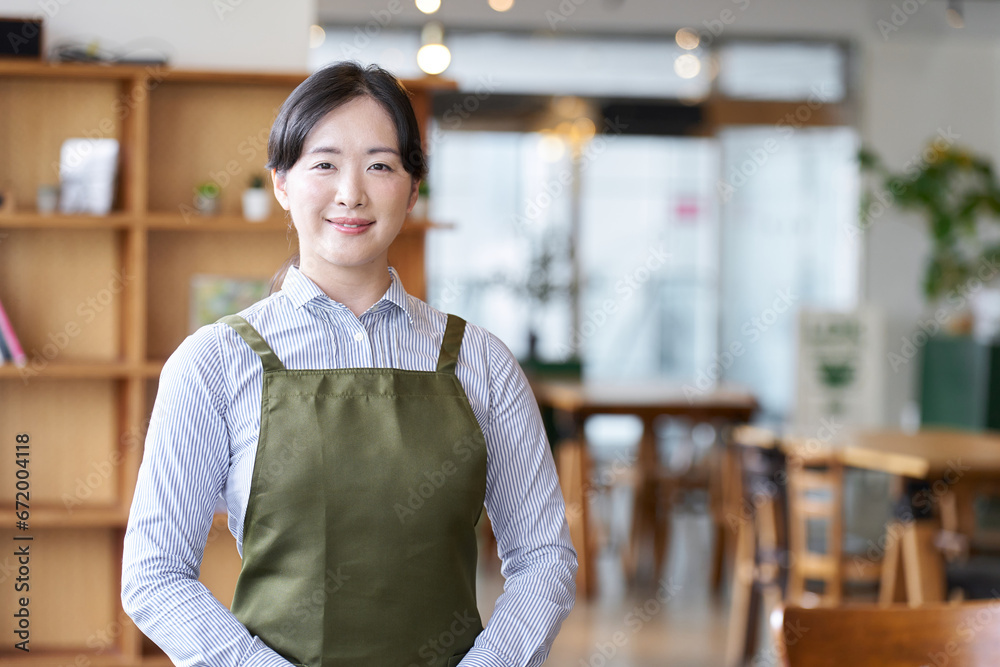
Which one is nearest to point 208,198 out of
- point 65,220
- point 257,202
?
point 257,202

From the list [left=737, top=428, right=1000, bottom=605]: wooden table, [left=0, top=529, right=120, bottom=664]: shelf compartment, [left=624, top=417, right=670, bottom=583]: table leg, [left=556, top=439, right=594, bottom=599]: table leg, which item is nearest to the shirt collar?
[left=0, top=529, right=120, bottom=664]: shelf compartment

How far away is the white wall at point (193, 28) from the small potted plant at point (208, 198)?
43 centimetres

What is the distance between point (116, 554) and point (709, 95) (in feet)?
21.8

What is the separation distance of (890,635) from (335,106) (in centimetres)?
111

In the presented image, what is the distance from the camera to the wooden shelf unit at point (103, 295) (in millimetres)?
3424

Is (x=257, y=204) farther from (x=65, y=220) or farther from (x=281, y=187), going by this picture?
(x=281, y=187)

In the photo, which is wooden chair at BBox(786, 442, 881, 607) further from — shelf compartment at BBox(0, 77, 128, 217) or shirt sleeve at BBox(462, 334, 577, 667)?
shirt sleeve at BBox(462, 334, 577, 667)

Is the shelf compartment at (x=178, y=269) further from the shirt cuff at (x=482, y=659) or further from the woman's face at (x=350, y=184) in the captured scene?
the shirt cuff at (x=482, y=659)

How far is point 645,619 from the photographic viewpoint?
16.8 ft

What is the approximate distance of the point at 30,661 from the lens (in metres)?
3.42

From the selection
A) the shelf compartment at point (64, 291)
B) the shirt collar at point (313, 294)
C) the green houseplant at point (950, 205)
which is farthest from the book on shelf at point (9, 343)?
the green houseplant at point (950, 205)

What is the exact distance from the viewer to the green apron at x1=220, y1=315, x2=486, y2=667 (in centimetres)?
132

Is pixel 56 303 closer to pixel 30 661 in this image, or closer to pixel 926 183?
pixel 30 661

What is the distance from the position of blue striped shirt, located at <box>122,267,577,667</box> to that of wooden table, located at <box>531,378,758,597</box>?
4.18 meters
